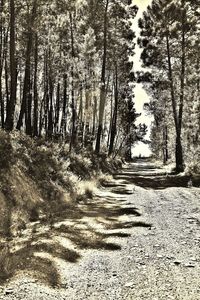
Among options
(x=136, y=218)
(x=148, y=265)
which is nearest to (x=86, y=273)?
(x=148, y=265)

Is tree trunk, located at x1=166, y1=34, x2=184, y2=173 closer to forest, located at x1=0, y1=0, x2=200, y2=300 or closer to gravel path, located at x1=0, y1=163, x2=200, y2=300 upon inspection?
forest, located at x1=0, y1=0, x2=200, y2=300

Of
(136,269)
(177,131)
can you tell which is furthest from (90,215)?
(177,131)

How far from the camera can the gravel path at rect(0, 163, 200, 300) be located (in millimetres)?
7020

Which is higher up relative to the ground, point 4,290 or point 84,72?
point 84,72

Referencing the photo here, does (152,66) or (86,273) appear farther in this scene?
(152,66)

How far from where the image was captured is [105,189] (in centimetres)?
2283

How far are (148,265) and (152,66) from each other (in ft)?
102

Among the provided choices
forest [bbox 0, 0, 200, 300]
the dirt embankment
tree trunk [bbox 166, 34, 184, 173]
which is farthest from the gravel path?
Answer: tree trunk [bbox 166, 34, 184, 173]

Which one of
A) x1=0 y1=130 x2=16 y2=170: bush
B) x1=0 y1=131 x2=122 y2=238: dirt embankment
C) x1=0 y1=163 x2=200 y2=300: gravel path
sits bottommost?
x1=0 y1=163 x2=200 y2=300: gravel path

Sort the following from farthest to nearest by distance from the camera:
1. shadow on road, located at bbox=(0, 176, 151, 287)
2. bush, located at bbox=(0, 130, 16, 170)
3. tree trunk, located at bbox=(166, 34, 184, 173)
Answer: tree trunk, located at bbox=(166, 34, 184, 173), bush, located at bbox=(0, 130, 16, 170), shadow on road, located at bbox=(0, 176, 151, 287)

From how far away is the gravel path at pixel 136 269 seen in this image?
7020 millimetres

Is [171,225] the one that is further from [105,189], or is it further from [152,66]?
[152,66]

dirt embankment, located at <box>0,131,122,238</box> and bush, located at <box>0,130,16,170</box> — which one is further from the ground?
bush, located at <box>0,130,16,170</box>

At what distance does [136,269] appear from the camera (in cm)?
831
